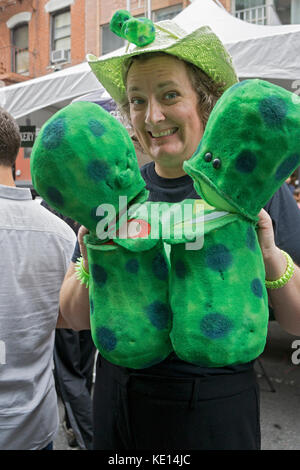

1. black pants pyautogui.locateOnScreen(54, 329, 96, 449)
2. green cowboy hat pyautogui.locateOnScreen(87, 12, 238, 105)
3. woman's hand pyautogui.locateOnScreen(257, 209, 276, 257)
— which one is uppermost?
green cowboy hat pyautogui.locateOnScreen(87, 12, 238, 105)

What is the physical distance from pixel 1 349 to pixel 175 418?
0.58 metres

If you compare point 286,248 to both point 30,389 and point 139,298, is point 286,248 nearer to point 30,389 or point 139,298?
point 139,298

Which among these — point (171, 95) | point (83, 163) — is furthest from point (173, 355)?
point (171, 95)

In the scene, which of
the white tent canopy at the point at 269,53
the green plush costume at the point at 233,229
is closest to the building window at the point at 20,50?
the white tent canopy at the point at 269,53

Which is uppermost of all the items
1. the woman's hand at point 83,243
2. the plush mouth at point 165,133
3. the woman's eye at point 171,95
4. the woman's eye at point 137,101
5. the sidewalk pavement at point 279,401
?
the woman's eye at point 171,95

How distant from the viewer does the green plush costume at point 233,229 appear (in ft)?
2.19

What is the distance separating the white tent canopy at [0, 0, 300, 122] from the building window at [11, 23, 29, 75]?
8178 millimetres

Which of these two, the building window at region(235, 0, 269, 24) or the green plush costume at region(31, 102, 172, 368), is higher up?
the building window at region(235, 0, 269, 24)

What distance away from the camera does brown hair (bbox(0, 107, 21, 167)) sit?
4.18ft

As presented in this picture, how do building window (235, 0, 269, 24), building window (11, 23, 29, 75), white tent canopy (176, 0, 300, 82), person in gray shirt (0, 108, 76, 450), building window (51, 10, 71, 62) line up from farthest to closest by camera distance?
building window (11, 23, 29, 75) → building window (51, 10, 71, 62) → building window (235, 0, 269, 24) → white tent canopy (176, 0, 300, 82) → person in gray shirt (0, 108, 76, 450)

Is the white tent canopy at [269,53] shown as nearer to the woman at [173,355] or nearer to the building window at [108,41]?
the woman at [173,355]

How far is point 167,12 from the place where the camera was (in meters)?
9.43

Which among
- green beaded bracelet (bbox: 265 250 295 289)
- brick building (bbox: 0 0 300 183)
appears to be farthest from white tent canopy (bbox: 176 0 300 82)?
brick building (bbox: 0 0 300 183)

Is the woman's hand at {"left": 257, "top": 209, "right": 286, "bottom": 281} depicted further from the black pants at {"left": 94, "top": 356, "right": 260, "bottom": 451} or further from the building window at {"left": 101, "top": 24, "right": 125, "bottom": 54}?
the building window at {"left": 101, "top": 24, "right": 125, "bottom": 54}
